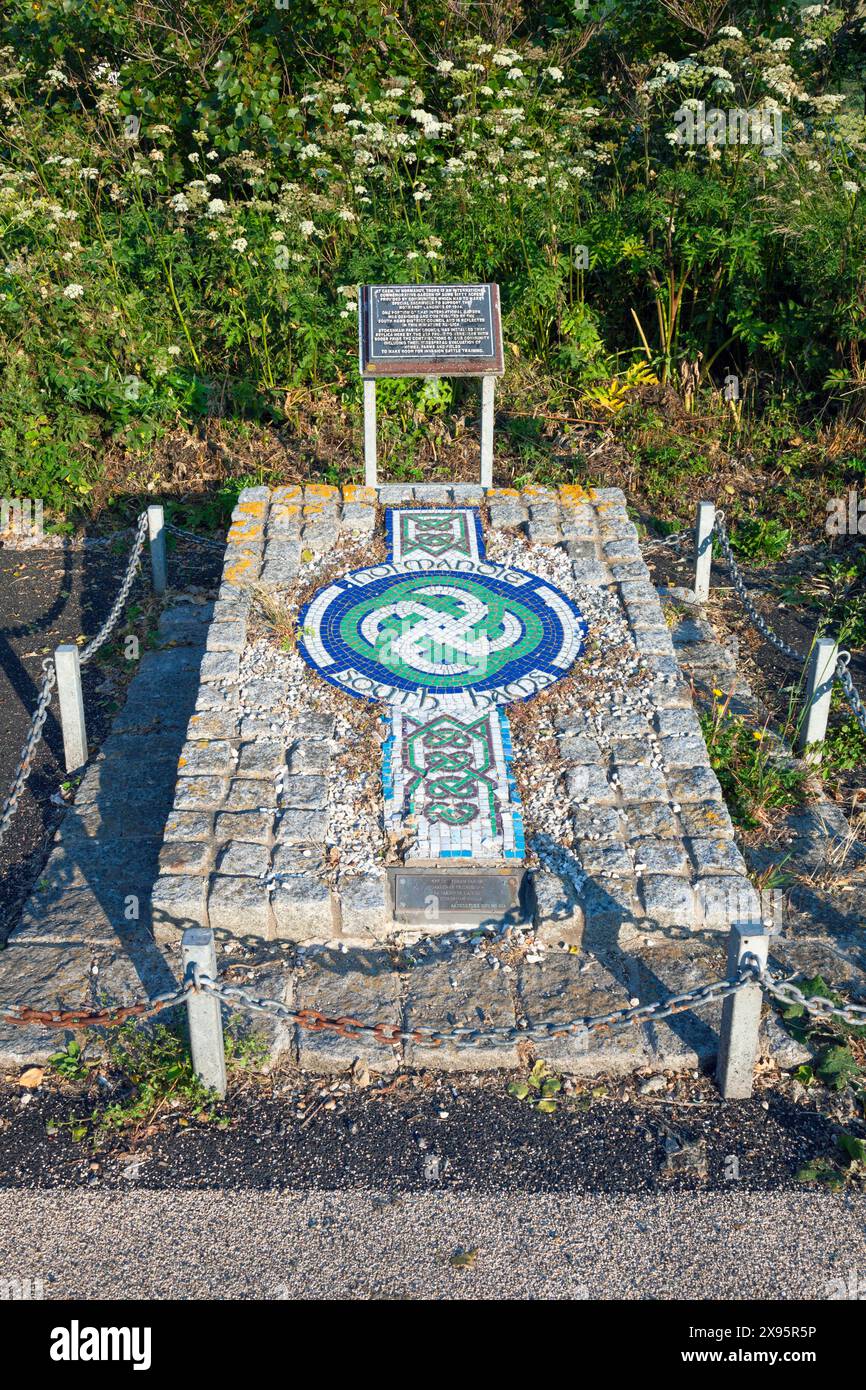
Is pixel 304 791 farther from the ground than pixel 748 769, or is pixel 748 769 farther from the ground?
pixel 304 791

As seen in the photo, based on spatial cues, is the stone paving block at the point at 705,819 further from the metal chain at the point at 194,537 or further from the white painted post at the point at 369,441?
the metal chain at the point at 194,537

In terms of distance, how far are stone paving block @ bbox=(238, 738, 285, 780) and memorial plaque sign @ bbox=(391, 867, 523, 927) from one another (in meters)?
0.92

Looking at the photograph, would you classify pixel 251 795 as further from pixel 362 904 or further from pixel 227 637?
pixel 227 637

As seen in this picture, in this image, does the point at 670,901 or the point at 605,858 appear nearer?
the point at 670,901

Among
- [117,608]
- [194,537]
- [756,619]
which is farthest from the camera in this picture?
[194,537]

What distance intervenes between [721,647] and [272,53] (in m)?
6.20

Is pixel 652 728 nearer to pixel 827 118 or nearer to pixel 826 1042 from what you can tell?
pixel 826 1042

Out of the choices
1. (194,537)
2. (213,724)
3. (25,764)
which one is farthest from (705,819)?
(194,537)

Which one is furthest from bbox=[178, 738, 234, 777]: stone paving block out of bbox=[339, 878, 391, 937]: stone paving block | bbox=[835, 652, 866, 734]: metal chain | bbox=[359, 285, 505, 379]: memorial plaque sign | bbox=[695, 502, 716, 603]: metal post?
bbox=[695, 502, 716, 603]: metal post

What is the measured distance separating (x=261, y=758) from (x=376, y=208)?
5.55m

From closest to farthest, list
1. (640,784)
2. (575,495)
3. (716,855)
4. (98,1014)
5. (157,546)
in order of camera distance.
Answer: (98,1014)
(716,855)
(640,784)
(157,546)
(575,495)

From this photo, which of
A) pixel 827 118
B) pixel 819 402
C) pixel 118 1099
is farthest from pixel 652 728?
pixel 827 118

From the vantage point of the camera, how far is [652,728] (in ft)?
21.1

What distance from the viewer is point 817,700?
6.65m
